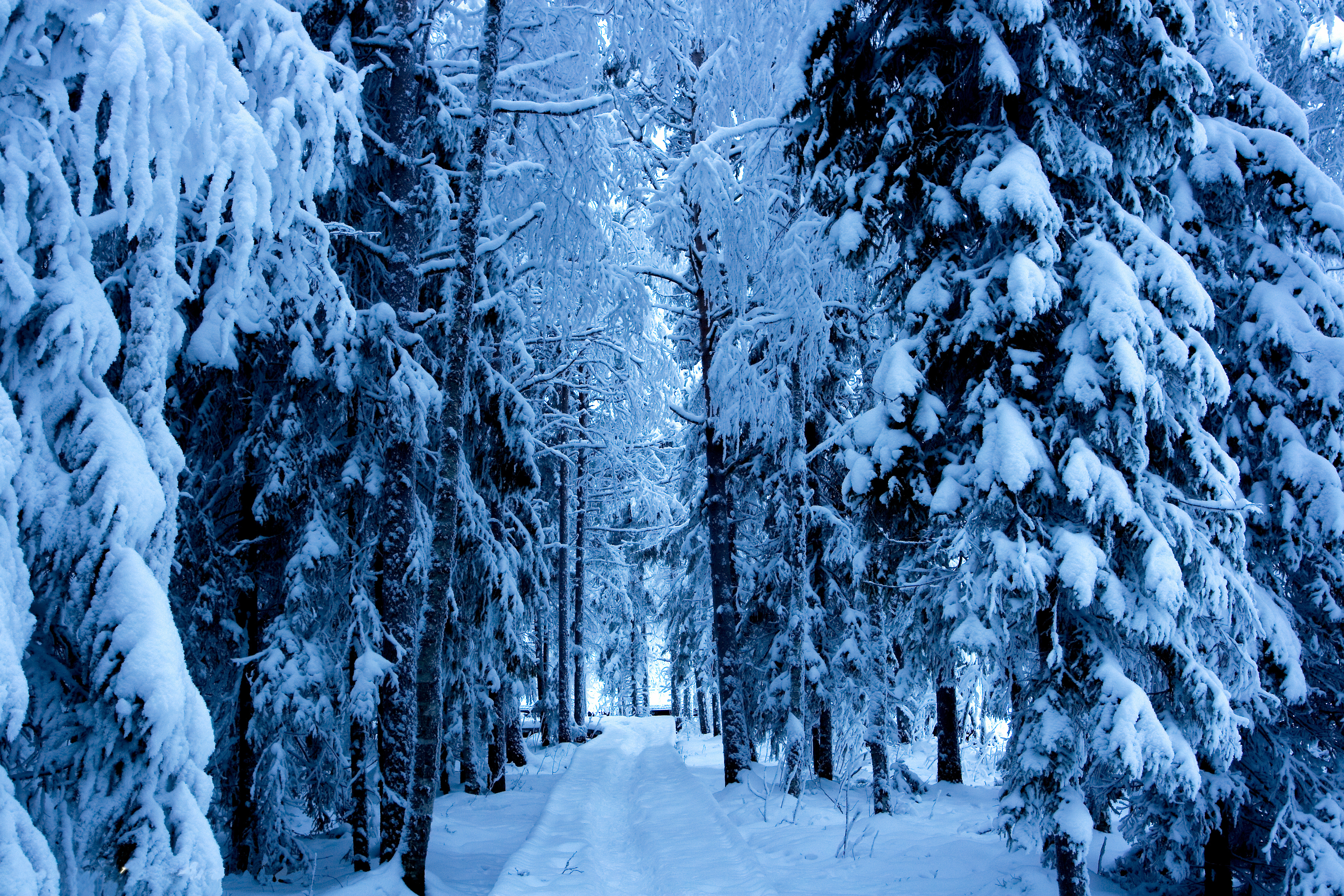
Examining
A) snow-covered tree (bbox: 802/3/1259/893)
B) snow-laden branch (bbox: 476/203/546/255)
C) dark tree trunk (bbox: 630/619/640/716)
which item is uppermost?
snow-laden branch (bbox: 476/203/546/255)

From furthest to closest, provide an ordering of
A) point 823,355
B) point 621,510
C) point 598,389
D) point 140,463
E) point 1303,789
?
1. point 621,510
2. point 598,389
3. point 823,355
4. point 1303,789
5. point 140,463

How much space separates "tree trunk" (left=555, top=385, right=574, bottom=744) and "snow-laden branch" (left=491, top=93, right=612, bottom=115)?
1263cm

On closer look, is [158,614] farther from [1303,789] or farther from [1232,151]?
[1232,151]

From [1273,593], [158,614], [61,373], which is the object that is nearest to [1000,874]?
[1273,593]

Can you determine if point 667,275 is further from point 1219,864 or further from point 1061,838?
point 1219,864

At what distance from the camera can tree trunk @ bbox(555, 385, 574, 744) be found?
20.9 meters

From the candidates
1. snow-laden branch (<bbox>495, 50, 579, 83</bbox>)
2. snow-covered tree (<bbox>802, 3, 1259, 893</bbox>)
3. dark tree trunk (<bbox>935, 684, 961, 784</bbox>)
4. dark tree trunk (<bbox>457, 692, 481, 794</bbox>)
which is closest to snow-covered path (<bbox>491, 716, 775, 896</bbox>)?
dark tree trunk (<bbox>457, 692, 481, 794</bbox>)

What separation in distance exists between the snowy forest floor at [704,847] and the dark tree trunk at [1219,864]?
83 cm

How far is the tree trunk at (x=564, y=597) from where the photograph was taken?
20875 mm

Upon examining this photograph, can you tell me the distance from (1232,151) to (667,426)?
737 inches

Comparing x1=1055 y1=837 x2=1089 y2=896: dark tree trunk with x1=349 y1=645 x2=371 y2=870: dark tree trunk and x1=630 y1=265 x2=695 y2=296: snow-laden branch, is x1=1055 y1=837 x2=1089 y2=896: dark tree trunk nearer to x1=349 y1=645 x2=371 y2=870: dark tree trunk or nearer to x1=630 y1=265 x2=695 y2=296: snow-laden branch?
x1=349 y1=645 x2=371 y2=870: dark tree trunk

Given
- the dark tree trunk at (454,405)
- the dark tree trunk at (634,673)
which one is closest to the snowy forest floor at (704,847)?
the dark tree trunk at (454,405)

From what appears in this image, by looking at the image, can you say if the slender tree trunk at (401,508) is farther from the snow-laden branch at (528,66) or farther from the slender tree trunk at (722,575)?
the slender tree trunk at (722,575)

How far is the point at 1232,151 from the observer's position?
282 inches
